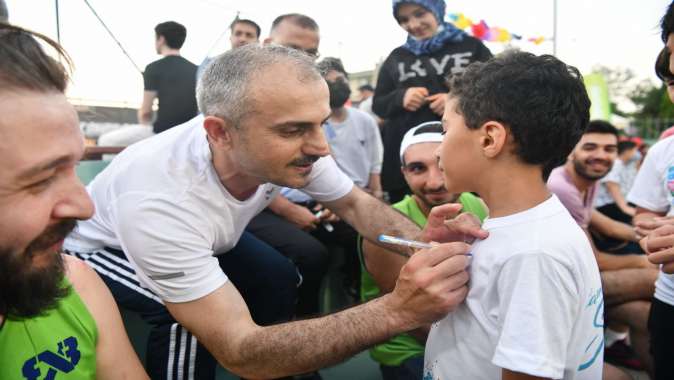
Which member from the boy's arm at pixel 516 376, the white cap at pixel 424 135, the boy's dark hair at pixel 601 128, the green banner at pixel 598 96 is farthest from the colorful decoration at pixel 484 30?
the boy's arm at pixel 516 376

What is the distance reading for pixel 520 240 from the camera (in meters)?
1.16

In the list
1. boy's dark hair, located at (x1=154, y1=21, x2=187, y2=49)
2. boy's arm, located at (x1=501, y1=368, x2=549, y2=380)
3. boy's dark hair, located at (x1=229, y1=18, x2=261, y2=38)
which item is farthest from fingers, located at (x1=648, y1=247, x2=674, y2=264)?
boy's dark hair, located at (x1=229, y1=18, x2=261, y2=38)

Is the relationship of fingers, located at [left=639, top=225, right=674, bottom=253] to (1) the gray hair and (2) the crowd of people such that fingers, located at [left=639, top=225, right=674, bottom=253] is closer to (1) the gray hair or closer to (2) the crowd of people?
(2) the crowd of people

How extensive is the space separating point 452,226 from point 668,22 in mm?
1215

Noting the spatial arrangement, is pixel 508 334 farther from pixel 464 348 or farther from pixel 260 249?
pixel 260 249

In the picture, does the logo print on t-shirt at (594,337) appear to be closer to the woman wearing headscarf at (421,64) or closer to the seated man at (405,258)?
the seated man at (405,258)

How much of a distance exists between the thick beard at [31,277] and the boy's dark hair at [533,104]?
1.03m

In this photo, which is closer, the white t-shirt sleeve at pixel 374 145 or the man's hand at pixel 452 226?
the man's hand at pixel 452 226

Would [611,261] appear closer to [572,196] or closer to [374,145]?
[572,196]

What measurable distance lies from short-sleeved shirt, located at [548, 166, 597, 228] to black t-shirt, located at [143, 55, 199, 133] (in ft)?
9.26

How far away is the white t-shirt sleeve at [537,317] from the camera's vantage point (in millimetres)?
1082

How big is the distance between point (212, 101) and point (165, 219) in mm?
488

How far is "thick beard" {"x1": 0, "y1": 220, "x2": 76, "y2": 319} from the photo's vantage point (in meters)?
0.94

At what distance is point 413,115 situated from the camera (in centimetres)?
319
